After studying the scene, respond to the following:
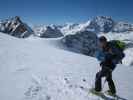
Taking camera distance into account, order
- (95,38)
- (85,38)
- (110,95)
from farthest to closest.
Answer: (95,38)
(85,38)
(110,95)

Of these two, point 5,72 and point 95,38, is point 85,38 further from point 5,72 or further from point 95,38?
point 5,72

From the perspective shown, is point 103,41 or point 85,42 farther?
point 85,42

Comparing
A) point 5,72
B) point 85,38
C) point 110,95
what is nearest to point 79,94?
point 110,95

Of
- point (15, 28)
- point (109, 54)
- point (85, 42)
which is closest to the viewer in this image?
point (109, 54)

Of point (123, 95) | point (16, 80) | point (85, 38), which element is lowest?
point (123, 95)

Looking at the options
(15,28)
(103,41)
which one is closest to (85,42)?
(15,28)

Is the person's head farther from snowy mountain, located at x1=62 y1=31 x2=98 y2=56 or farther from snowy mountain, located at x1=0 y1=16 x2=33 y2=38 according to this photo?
snowy mountain, located at x1=0 y1=16 x2=33 y2=38

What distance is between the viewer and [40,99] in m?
6.52

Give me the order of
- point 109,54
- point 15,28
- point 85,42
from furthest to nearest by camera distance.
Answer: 1. point 15,28
2. point 85,42
3. point 109,54

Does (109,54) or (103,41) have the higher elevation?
(103,41)

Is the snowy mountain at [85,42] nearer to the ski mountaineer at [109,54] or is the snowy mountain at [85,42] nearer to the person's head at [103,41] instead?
the ski mountaineer at [109,54]

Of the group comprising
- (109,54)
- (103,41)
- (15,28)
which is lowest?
(109,54)

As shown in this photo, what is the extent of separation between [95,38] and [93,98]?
405 feet

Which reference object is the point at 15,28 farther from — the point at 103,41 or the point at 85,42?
the point at 103,41
